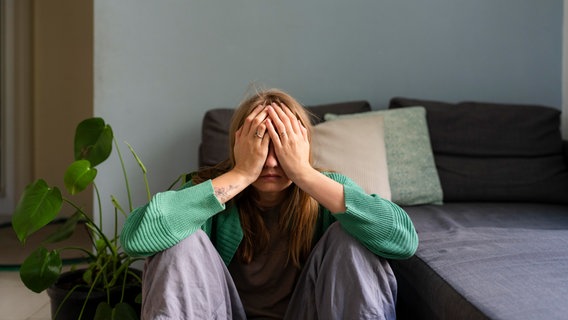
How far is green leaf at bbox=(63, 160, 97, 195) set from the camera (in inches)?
70.8

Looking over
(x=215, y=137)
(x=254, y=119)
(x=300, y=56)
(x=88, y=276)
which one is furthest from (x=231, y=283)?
(x=300, y=56)

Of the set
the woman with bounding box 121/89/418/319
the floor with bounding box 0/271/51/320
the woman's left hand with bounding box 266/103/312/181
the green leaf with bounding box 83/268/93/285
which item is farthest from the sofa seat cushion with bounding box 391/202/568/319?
the floor with bounding box 0/271/51/320

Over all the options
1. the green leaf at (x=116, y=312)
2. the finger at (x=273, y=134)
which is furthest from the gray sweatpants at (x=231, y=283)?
the green leaf at (x=116, y=312)

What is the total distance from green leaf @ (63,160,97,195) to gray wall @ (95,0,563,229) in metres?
0.85

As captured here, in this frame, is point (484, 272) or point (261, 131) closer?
point (484, 272)

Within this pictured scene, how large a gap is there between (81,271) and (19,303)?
523 mm

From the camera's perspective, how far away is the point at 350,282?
4.41 feet

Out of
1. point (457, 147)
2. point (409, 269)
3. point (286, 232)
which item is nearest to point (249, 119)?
point (286, 232)

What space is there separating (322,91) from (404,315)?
1.36 meters

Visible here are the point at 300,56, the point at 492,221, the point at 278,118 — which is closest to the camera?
the point at 278,118

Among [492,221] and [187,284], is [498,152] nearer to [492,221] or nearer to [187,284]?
[492,221]

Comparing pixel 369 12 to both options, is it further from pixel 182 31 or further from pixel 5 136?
pixel 5 136

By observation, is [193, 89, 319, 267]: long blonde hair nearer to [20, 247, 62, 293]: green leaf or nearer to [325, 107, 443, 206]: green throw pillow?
[20, 247, 62, 293]: green leaf

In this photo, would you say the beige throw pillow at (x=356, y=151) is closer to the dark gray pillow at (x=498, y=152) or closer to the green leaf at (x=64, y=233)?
the dark gray pillow at (x=498, y=152)
